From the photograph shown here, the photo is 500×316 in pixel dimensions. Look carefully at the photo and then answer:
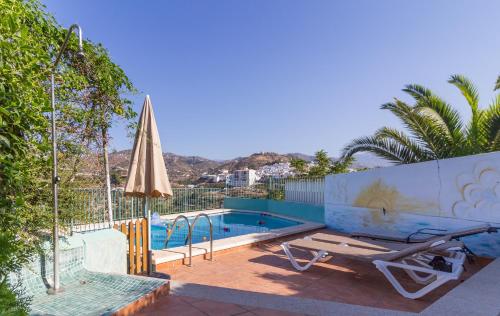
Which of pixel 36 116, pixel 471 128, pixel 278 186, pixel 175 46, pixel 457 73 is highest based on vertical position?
pixel 175 46

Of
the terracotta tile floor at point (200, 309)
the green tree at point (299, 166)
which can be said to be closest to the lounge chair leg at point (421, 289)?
the terracotta tile floor at point (200, 309)

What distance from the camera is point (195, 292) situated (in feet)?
14.3

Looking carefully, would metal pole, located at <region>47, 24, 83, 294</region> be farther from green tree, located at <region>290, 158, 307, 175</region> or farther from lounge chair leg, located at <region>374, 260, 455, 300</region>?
green tree, located at <region>290, 158, 307, 175</region>

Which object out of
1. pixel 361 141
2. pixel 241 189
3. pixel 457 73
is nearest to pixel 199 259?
pixel 361 141

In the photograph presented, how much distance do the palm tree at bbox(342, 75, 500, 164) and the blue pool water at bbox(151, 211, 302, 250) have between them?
16.5 feet

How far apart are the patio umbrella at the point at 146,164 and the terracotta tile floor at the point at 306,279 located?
4.44 ft

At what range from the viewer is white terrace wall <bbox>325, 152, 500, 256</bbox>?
664 centimetres

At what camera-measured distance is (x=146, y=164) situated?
557 centimetres

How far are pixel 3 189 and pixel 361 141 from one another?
10292mm

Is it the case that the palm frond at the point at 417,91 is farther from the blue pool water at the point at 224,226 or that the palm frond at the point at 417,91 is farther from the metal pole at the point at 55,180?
the metal pole at the point at 55,180

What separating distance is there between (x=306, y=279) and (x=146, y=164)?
3634 millimetres

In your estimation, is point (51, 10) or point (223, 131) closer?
point (51, 10)

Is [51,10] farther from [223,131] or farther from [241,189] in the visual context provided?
[223,131]

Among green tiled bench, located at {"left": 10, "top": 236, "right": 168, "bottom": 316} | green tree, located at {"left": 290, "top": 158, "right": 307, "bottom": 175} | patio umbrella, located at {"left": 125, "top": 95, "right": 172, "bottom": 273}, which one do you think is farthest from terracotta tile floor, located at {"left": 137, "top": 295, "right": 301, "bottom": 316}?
green tree, located at {"left": 290, "top": 158, "right": 307, "bottom": 175}
